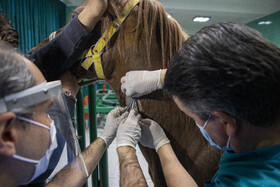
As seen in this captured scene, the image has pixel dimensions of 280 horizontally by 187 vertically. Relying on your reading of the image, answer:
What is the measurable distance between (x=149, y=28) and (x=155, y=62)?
138mm

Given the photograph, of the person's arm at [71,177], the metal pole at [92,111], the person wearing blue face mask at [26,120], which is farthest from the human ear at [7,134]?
the metal pole at [92,111]

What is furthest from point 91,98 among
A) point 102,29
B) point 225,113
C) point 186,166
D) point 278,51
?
point 278,51

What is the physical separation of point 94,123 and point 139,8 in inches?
44.5

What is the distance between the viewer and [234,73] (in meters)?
0.48

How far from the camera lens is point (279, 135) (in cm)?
57

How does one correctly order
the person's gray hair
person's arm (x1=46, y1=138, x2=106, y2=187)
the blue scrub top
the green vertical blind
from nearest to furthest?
the person's gray hair
the blue scrub top
person's arm (x1=46, y1=138, x2=106, y2=187)
the green vertical blind

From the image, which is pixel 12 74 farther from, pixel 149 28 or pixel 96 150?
pixel 96 150

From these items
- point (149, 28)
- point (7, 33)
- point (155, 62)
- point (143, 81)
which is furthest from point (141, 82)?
point (7, 33)

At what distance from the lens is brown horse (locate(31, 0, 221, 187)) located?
0.79 metres

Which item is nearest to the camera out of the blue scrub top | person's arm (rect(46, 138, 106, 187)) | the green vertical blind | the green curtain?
the blue scrub top

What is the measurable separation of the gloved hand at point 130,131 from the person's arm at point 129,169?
3 cm

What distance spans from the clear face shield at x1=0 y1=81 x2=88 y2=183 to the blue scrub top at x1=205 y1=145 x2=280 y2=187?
1.62ft

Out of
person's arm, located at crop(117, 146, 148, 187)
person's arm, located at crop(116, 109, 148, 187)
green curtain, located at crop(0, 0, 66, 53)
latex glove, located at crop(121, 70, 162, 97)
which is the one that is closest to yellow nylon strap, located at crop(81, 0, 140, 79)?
latex glove, located at crop(121, 70, 162, 97)

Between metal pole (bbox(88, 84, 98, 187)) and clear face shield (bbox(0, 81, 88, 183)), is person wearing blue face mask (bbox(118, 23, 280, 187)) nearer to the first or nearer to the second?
clear face shield (bbox(0, 81, 88, 183))
